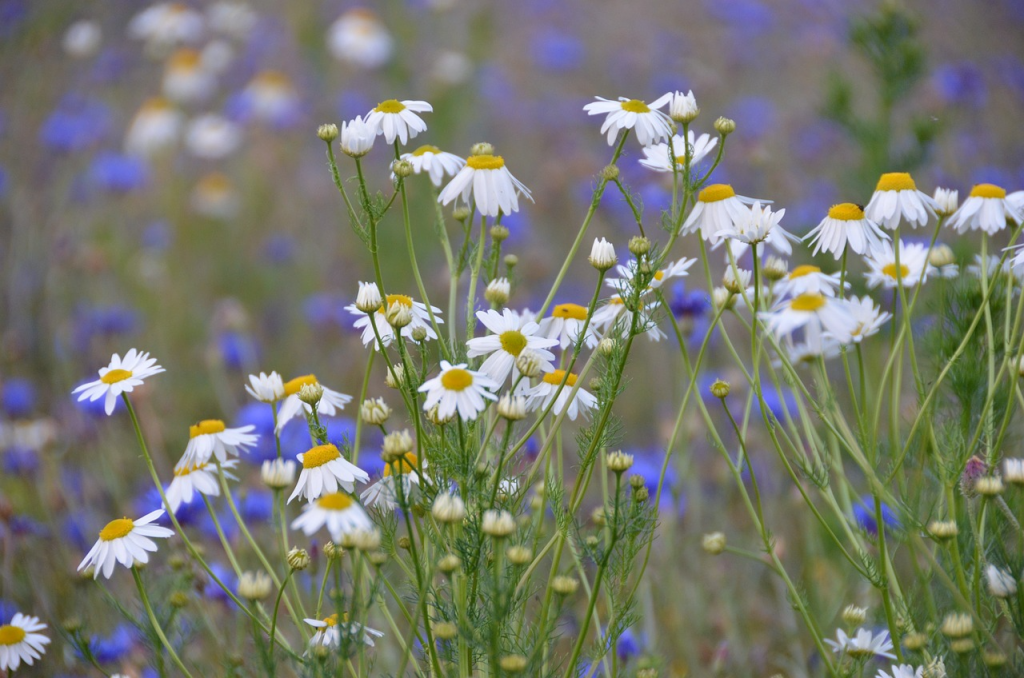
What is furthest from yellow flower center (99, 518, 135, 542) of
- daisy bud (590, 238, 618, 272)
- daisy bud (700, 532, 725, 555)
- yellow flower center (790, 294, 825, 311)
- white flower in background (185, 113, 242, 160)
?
white flower in background (185, 113, 242, 160)

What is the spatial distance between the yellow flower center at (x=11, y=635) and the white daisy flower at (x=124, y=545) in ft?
0.90

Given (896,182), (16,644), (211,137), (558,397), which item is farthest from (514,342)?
(211,137)

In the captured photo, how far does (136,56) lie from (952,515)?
6375 millimetres

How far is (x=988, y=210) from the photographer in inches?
53.5

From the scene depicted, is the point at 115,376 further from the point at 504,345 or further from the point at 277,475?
the point at 504,345

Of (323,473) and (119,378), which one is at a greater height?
(119,378)

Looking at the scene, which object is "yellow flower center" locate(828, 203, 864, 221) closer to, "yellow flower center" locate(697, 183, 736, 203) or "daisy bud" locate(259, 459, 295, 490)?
"yellow flower center" locate(697, 183, 736, 203)

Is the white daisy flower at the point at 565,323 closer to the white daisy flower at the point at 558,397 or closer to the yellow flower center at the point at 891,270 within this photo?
the white daisy flower at the point at 558,397

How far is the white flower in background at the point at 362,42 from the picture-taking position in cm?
457

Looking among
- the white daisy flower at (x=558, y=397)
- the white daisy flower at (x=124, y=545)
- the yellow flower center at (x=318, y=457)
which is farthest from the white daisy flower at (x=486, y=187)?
the white daisy flower at (x=124, y=545)

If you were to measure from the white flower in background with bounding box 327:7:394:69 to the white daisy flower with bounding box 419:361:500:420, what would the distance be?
381 centimetres

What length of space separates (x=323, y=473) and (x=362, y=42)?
3960 millimetres

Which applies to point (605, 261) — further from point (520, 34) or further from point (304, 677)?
point (520, 34)

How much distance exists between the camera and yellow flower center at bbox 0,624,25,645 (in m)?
1.43
